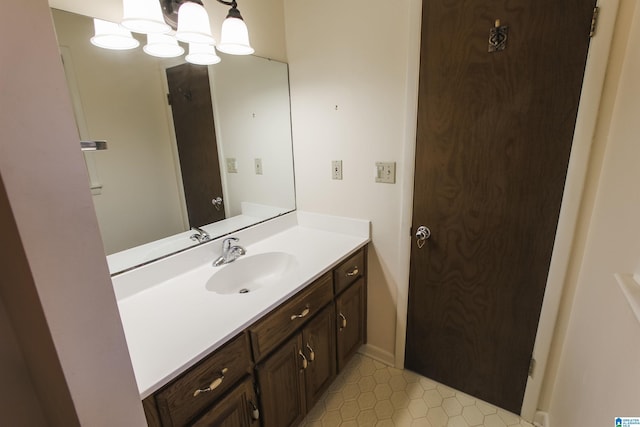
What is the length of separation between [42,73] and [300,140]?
55.9 inches

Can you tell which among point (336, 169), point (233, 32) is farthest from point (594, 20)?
point (233, 32)

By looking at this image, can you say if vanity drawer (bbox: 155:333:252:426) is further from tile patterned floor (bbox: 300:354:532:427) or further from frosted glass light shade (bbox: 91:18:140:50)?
frosted glass light shade (bbox: 91:18:140:50)

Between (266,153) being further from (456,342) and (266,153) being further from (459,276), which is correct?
(456,342)

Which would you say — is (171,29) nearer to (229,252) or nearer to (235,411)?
(229,252)

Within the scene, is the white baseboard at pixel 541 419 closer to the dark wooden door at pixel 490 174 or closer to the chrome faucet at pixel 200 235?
the dark wooden door at pixel 490 174

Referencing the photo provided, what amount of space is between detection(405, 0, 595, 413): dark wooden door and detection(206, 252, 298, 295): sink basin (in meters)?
0.70

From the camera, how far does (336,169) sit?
173 centimetres

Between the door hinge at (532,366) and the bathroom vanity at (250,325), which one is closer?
the bathroom vanity at (250,325)

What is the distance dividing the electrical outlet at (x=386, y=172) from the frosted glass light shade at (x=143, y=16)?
3.61 ft

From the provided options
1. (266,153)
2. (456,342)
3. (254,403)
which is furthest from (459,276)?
(266,153)

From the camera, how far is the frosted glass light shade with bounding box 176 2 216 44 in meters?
1.08

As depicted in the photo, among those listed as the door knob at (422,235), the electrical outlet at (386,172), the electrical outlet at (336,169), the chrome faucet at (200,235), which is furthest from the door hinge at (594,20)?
the chrome faucet at (200,235)

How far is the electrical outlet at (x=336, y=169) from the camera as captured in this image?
5.64 ft

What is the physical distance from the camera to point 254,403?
3.56 feet
